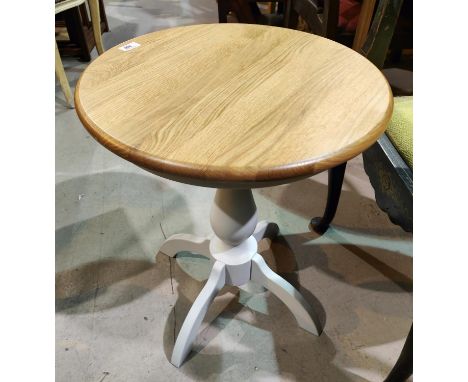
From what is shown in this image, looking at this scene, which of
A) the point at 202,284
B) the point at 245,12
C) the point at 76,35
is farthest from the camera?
the point at 76,35

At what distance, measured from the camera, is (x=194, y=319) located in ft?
2.99

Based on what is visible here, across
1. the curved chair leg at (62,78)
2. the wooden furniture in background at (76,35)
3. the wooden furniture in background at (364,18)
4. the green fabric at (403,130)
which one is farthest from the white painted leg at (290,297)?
the wooden furniture in background at (76,35)

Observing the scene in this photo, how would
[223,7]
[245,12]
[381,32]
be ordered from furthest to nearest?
[245,12]
[223,7]
[381,32]

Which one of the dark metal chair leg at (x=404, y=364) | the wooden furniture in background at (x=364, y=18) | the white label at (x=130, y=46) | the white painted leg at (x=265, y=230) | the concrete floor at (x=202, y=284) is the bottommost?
the concrete floor at (x=202, y=284)

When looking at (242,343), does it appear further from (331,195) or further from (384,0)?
(384,0)

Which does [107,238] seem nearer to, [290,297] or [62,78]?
[290,297]

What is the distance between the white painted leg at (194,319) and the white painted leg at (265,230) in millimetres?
215

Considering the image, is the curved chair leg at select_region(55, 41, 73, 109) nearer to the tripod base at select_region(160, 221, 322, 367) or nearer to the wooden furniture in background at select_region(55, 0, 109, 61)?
the wooden furniture in background at select_region(55, 0, 109, 61)

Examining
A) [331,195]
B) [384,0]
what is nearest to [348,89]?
[384,0]

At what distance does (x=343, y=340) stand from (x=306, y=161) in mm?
667

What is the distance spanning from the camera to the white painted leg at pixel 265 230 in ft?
3.75

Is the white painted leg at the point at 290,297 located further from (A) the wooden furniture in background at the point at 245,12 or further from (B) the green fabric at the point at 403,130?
(A) the wooden furniture in background at the point at 245,12

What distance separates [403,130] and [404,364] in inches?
19.3

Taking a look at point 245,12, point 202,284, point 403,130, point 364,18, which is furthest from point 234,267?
point 245,12
